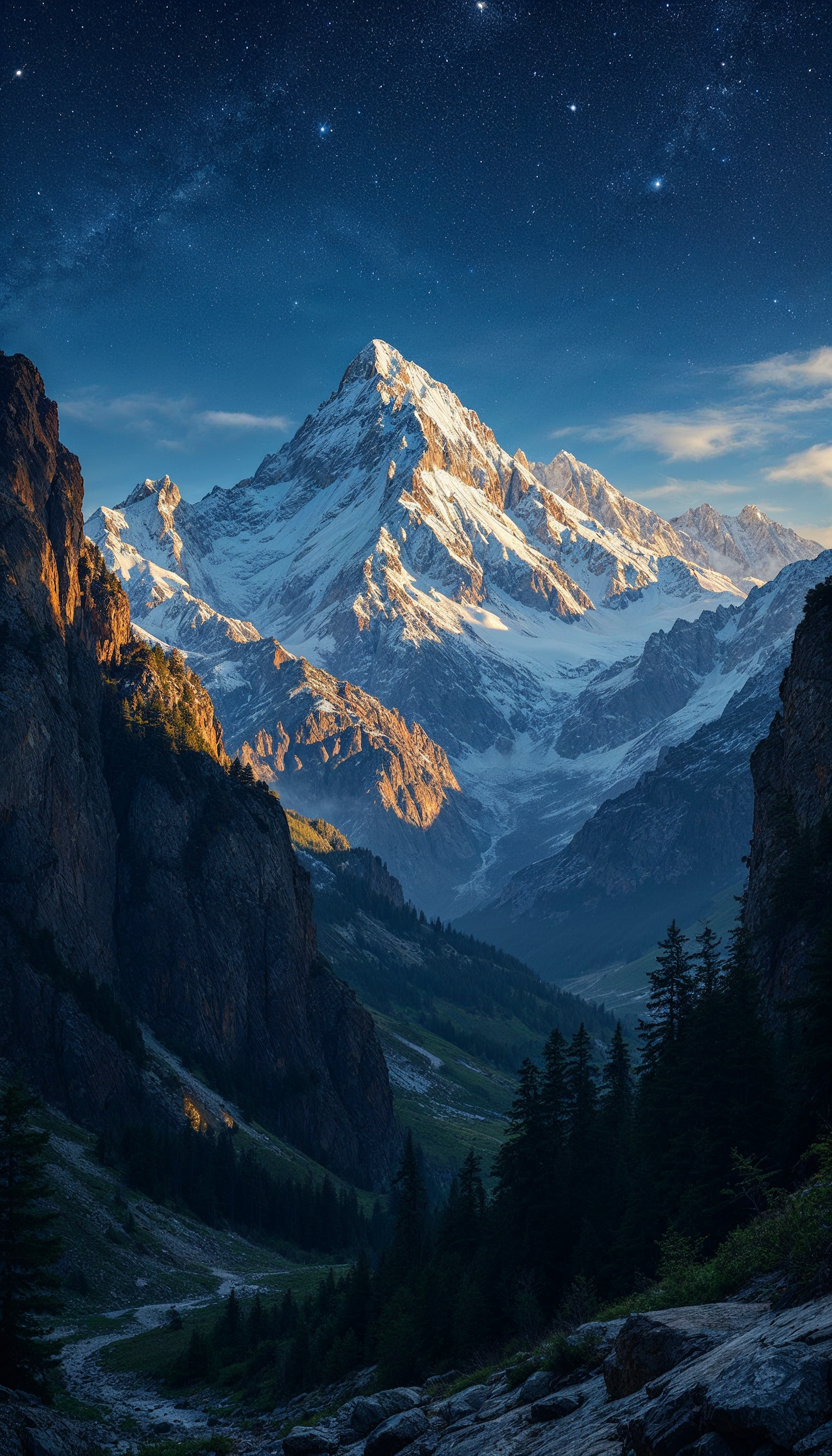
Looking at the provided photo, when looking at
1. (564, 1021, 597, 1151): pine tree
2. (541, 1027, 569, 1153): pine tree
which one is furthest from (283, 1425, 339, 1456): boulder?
(564, 1021, 597, 1151): pine tree

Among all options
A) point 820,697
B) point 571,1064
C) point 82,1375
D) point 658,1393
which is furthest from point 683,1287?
point 820,697

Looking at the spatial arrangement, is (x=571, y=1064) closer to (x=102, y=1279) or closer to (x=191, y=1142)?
(x=102, y=1279)

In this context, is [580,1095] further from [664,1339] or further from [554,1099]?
[664,1339]

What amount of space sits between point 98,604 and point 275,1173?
10163 centimetres

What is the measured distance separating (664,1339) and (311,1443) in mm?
19595

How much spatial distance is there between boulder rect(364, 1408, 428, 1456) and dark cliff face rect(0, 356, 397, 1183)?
101318 mm

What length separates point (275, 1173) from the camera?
150250mm

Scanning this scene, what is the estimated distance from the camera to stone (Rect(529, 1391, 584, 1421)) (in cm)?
2309

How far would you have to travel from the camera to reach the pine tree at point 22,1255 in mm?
34094

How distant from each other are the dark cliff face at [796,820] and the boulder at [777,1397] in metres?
48.8

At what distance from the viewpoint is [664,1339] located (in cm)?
2053


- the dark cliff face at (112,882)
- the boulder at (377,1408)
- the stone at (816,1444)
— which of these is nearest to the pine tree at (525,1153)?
the boulder at (377,1408)

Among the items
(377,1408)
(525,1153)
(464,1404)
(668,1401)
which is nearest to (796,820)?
(525,1153)

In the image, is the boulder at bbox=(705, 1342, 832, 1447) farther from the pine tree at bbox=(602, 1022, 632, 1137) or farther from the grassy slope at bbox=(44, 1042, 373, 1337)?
the grassy slope at bbox=(44, 1042, 373, 1337)
